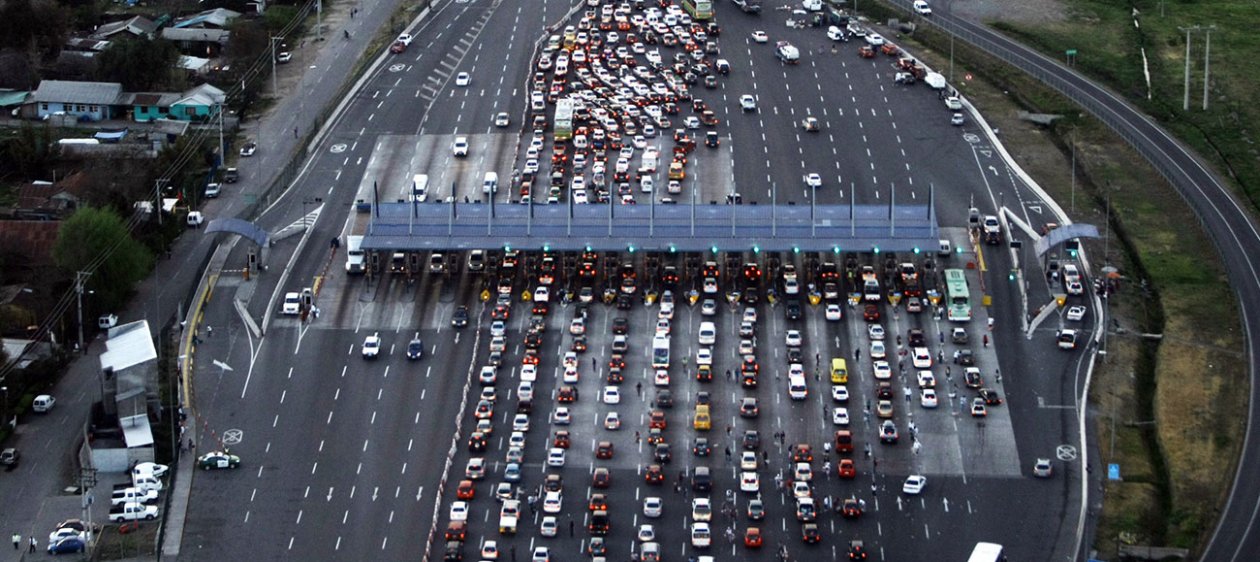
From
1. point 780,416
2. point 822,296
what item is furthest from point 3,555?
point 822,296

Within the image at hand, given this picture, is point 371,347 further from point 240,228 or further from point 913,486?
point 913,486

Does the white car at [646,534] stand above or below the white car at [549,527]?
above

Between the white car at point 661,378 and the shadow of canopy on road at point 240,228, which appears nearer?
the white car at point 661,378

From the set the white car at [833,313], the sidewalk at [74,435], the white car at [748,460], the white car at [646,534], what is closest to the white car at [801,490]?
the white car at [748,460]

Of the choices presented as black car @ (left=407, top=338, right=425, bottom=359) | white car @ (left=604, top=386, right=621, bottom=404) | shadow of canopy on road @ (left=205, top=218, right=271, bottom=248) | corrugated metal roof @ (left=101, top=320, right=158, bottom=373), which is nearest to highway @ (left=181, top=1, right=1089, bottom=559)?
black car @ (left=407, top=338, right=425, bottom=359)

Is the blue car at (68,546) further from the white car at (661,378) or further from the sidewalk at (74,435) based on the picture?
the white car at (661,378)

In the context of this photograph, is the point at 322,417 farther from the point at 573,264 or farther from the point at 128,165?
the point at 128,165
